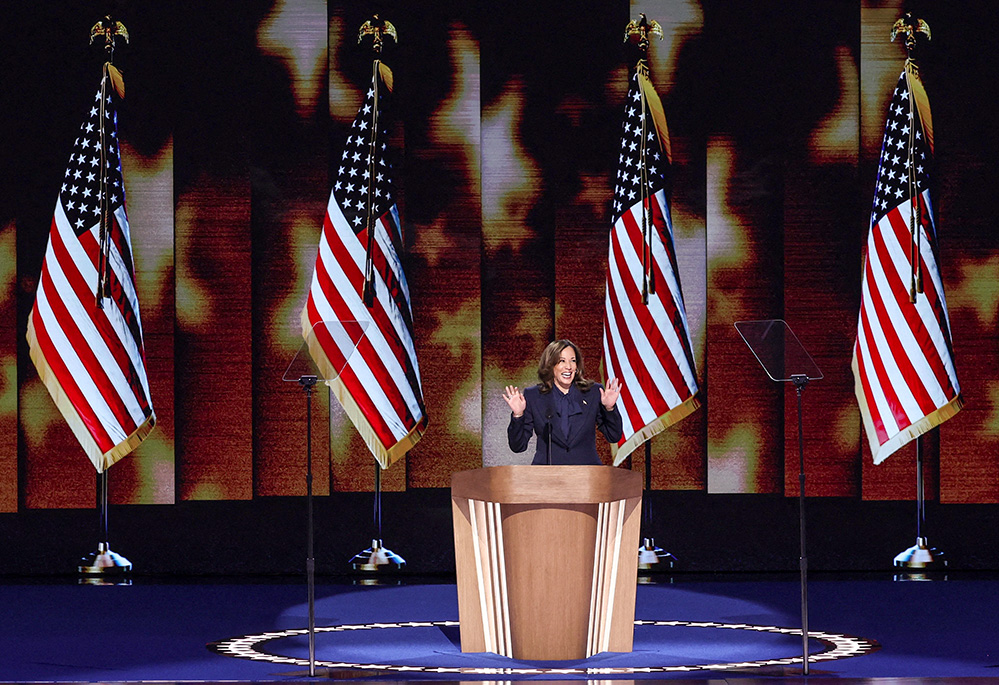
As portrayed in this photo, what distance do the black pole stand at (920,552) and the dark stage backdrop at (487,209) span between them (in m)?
0.08

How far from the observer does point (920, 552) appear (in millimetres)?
7277

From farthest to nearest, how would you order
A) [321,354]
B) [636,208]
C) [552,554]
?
[636,208], [321,354], [552,554]

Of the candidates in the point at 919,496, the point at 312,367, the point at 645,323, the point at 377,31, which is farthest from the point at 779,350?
the point at 377,31

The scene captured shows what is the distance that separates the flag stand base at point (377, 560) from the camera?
7305 millimetres

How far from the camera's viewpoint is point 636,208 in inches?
285

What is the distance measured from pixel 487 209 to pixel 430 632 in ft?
9.39

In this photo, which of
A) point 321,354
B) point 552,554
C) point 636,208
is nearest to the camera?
point 552,554

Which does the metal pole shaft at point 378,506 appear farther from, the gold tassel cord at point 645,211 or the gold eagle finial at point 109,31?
the gold eagle finial at point 109,31

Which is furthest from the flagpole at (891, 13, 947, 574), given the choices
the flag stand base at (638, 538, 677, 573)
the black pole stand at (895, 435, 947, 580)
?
the flag stand base at (638, 538, 677, 573)

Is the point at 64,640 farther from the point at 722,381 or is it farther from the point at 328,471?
the point at 722,381

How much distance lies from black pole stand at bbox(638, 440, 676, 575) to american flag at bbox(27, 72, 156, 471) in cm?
300

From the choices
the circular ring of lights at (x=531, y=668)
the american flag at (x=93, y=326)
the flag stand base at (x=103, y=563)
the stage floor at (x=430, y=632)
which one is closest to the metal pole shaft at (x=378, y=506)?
the stage floor at (x=430, y=632)

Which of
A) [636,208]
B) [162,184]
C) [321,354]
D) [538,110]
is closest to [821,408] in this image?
[636,208]

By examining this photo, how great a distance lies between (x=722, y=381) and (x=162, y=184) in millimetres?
3611
